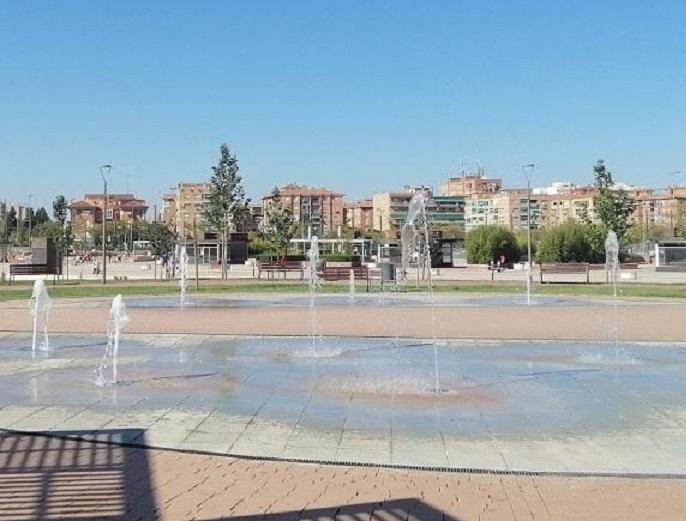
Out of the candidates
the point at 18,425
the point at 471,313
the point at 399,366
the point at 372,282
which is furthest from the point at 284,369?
the point at 372,282

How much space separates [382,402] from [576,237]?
50.7 metres

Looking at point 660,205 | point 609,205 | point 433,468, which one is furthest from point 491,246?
point 660,205

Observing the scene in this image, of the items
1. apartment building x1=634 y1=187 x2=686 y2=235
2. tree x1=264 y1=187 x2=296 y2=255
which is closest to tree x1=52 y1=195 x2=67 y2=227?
tree x1=264 y1=187 x2=296 y2=255

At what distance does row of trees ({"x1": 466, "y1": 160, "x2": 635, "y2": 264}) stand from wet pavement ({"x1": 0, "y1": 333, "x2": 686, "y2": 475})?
1377 inches

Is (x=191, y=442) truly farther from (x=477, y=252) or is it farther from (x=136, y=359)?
(x=477, y=252)

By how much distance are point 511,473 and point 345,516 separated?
1503mm

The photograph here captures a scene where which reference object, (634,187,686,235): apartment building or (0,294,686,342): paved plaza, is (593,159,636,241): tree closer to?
(0,294,686,342): paved plaza

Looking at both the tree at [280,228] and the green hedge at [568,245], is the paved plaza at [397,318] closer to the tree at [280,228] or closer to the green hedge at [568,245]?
the green hedge at [568,245]

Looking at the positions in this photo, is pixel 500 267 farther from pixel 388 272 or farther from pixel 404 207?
pixel 404 207

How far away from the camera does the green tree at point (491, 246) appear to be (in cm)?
6053

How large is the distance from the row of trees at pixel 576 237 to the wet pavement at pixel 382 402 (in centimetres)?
3498

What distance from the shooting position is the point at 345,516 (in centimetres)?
458

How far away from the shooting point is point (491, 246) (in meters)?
60.7

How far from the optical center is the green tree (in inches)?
2383
